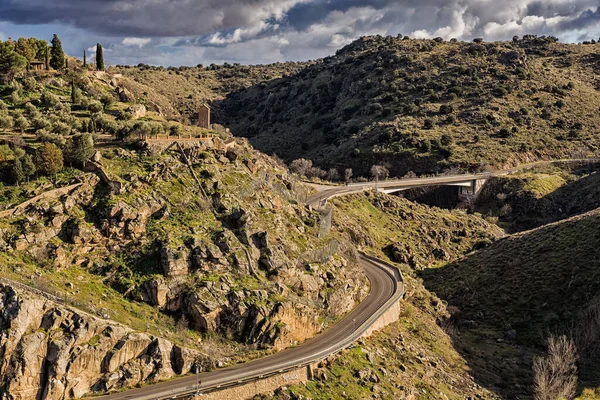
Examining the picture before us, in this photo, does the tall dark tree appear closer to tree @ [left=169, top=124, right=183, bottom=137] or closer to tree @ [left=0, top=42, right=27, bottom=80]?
tree @ [left=0, top=42, right=27, bottom=80]

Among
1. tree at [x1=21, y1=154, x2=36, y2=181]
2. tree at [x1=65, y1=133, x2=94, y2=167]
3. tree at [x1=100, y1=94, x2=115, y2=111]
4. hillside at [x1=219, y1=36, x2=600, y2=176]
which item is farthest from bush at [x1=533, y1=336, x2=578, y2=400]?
hillside at [x1=219, y1=36, x2=600, y2=176]

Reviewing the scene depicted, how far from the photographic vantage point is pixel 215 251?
49.8m

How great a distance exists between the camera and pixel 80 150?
51531 mm

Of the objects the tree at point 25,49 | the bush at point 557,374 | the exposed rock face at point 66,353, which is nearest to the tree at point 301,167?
the tree at point 25,49

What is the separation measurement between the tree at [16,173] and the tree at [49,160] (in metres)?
1.80

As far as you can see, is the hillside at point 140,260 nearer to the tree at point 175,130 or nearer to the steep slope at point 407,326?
the tree at point 175,130

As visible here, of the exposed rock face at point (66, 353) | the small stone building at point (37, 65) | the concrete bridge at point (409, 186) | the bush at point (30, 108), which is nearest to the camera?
the exposed rock face at point (66, 353)

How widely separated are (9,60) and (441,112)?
116970 mm

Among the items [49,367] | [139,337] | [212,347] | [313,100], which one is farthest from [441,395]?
[313,100]

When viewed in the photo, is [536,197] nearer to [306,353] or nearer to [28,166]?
[306,353]

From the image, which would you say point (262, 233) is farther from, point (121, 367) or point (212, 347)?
point (121, 367)

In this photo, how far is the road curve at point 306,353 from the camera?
126 feet

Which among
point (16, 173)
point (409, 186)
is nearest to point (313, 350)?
point (16, 173)

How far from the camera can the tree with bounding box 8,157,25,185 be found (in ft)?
156
